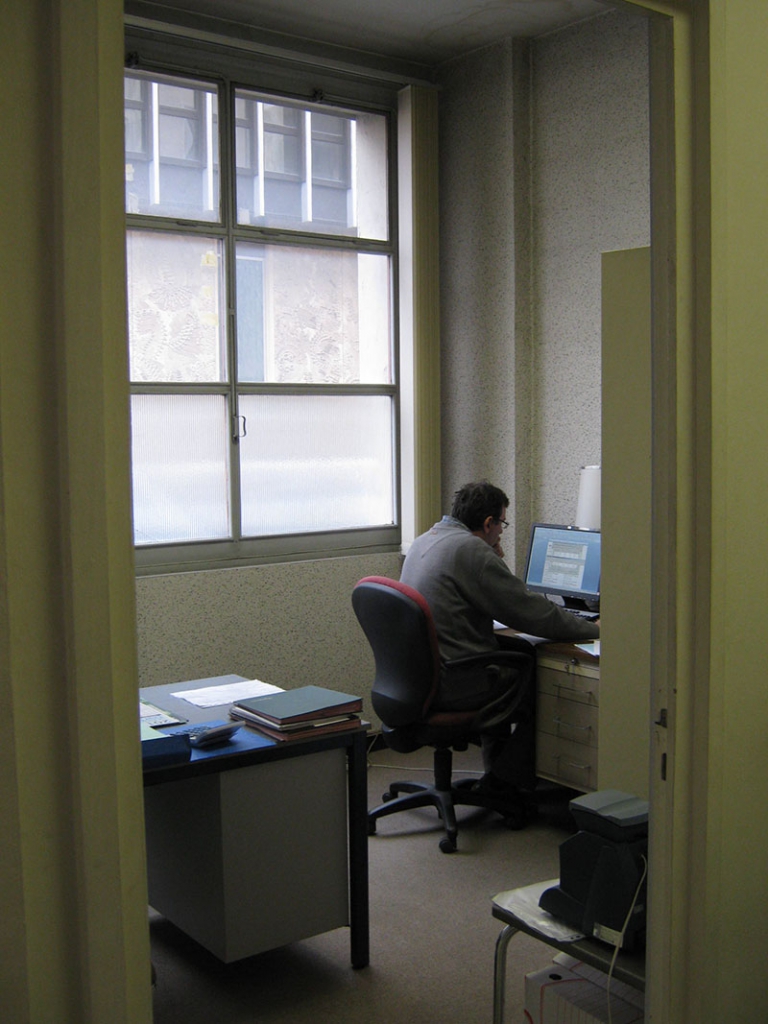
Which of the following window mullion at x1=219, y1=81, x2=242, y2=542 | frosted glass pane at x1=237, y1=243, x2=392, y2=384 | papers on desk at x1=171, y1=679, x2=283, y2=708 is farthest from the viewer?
frosted glass pane at x1=237, y1=243, x2=392, y2=384

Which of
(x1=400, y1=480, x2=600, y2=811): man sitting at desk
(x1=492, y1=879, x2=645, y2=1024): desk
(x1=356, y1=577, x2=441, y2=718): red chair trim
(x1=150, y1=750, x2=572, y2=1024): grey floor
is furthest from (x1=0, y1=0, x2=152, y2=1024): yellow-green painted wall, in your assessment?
(x1=400, y1=480, x2=600, y2=811): man sitting at desk

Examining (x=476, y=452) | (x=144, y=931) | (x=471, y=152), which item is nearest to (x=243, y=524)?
(x=476, y=452)

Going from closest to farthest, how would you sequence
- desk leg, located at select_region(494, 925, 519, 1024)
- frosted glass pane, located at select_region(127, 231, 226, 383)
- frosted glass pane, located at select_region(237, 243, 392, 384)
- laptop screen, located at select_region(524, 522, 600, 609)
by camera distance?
desk leg, located at select_region(494, 925, 519, 1024)
laptop screen, located at select_region(524, 522, 600, 609)
frosted glass pane, located at select_region(127, 231, 226, 383)
frosted glass pane, located at select_region(237, 243, 392, 384)

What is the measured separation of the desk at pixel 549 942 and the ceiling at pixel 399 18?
3418mm

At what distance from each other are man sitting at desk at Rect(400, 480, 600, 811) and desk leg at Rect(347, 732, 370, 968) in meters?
0.79

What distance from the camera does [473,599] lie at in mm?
3574

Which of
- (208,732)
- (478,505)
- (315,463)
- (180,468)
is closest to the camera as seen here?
(208,732)

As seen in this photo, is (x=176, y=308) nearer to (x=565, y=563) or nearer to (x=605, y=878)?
(x=565, y=563)

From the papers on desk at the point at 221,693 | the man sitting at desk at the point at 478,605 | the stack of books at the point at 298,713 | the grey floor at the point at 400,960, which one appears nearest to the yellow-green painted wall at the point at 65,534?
the stack of books at the point at 298,713

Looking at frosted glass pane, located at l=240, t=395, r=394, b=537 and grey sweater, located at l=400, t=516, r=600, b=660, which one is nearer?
grey sweater, located at l=400, t=516, r=600, b=660

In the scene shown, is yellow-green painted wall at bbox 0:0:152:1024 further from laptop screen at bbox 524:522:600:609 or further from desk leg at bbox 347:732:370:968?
laptop screen at bbox 524:522:600:609

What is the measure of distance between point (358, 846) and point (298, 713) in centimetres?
41

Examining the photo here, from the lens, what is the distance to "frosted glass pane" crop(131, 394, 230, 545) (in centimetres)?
419

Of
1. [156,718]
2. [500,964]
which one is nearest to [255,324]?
[156,718]
